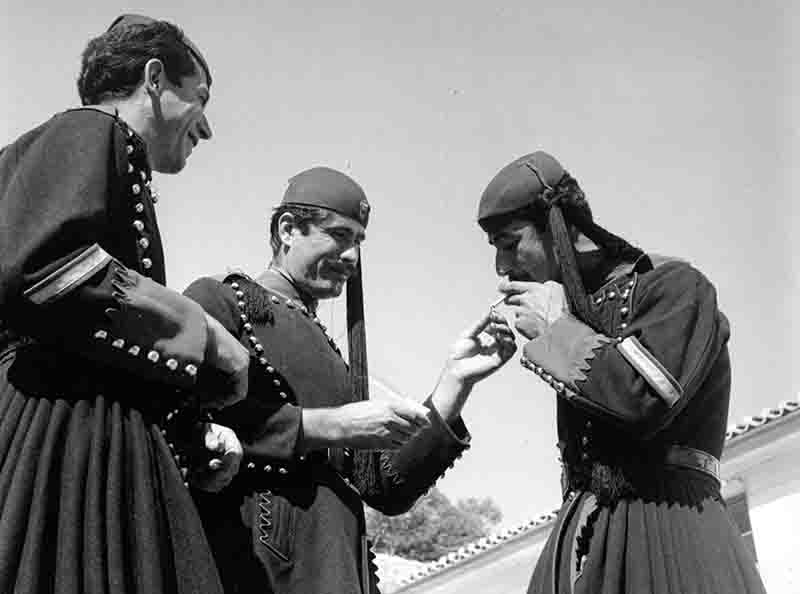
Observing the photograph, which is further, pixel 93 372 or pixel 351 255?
pixel 351 255

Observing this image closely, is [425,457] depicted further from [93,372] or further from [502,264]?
[93,372]

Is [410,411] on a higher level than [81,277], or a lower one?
lower

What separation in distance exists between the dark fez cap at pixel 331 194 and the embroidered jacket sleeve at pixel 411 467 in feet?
2.84

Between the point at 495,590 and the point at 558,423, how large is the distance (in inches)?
597

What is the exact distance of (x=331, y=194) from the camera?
4.64 metres

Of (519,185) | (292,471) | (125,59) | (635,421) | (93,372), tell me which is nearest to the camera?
(93,372)

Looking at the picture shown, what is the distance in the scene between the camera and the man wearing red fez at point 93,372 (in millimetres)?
2686

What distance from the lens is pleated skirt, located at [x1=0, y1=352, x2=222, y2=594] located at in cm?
263

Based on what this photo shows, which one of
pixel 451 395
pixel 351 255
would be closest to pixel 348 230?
pixel 351 255

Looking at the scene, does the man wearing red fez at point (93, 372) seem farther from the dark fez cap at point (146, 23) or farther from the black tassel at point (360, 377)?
the black tassel at point (360, 377)

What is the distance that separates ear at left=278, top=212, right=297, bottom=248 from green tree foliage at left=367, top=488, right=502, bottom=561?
2748 centimetres

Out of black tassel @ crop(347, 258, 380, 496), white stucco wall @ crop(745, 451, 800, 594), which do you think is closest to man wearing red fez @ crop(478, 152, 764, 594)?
black tassel @ crop(347, 258, 380, 496)

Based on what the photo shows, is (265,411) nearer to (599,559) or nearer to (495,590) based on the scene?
(599,559)

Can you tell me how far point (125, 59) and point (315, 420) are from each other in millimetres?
1173
